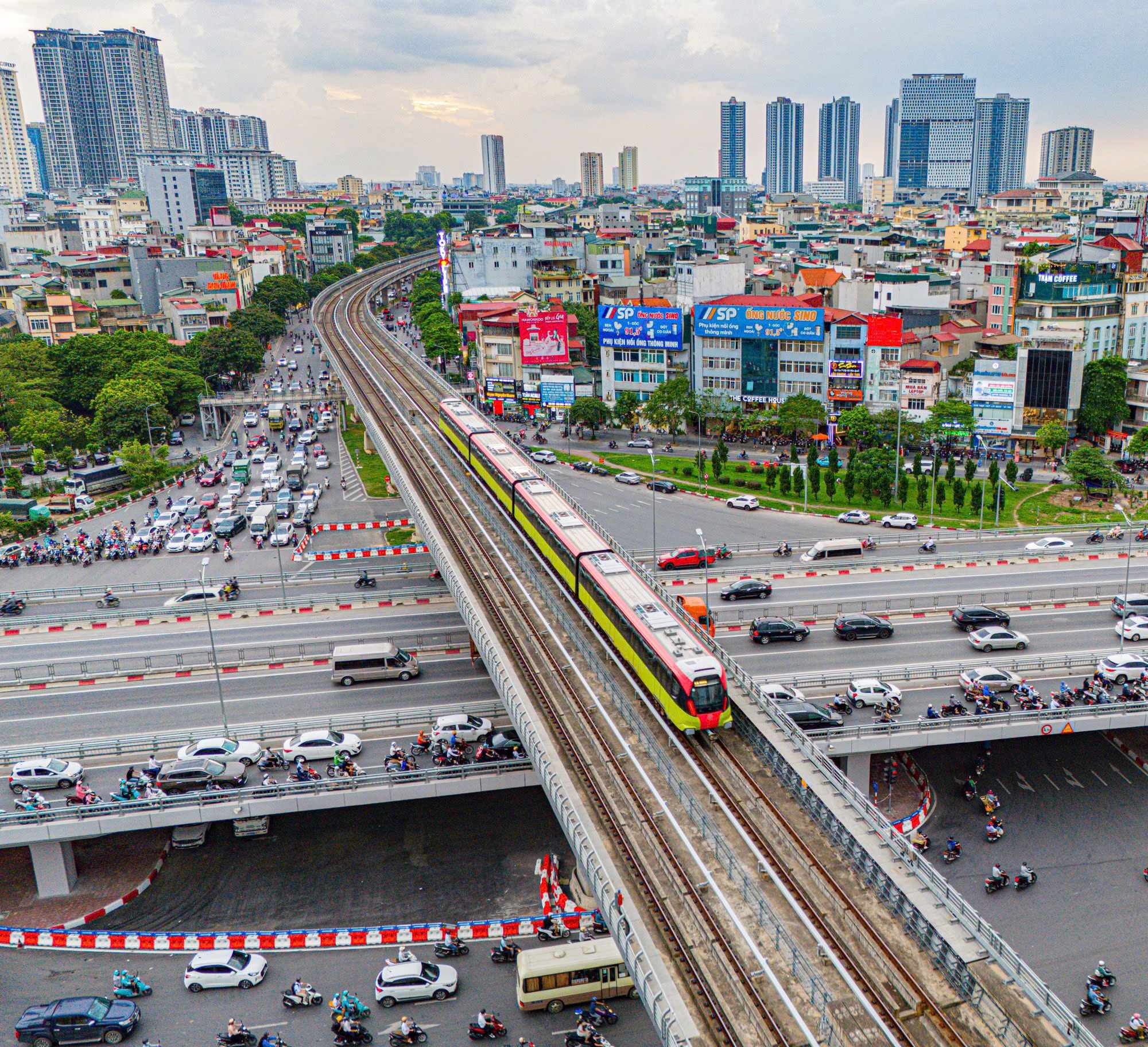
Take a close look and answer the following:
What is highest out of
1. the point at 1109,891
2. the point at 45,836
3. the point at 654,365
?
the point at 654,365

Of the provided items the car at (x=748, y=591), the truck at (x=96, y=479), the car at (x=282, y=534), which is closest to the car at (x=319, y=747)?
the car at (x=748, y=591)

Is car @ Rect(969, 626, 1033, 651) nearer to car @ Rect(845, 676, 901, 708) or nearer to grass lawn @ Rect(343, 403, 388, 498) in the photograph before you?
car @ Rect(845, 676, 901, 708)

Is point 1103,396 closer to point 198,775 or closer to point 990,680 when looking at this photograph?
point 990,680

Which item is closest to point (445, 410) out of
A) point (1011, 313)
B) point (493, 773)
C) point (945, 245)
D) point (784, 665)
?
point (784, 665)

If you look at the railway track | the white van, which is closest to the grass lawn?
the railway track

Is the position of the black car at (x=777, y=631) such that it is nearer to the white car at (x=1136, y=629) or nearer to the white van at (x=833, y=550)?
the white van at (x=833, y=550)

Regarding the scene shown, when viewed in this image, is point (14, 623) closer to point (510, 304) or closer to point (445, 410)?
point (445, 410)
